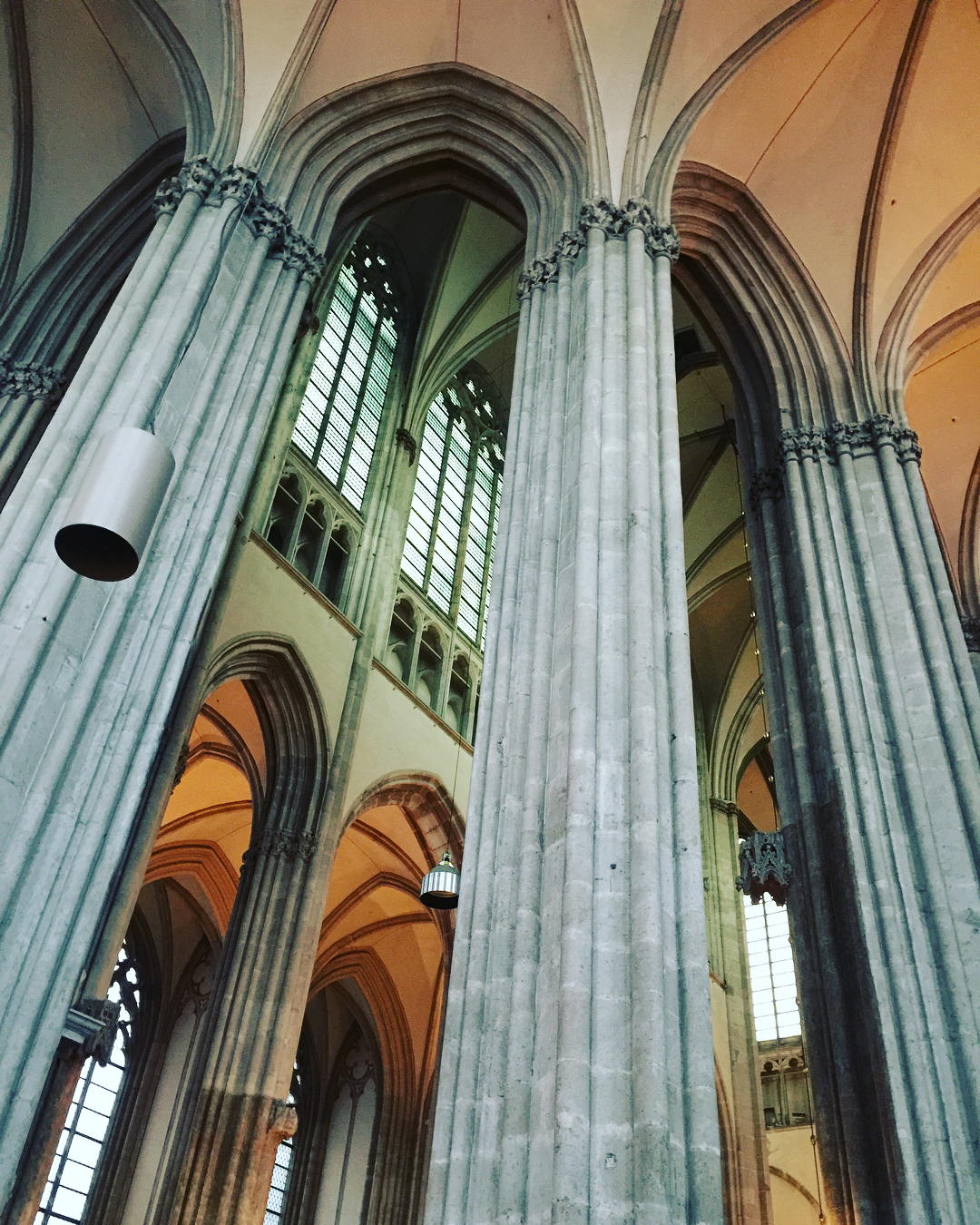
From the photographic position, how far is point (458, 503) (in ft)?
56.6

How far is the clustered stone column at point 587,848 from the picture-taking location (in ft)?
15.3

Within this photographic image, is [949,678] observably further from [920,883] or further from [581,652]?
[581,652]

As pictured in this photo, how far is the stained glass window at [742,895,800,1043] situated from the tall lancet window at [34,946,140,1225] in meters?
10.0

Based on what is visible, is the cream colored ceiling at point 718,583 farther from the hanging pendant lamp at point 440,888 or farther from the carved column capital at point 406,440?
the hanging pendant lamp at point 440,888

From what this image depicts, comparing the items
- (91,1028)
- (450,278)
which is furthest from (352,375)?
(91,1028)

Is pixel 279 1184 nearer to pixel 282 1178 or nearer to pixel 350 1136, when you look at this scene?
pixel 282 1178

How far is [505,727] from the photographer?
6426 mm

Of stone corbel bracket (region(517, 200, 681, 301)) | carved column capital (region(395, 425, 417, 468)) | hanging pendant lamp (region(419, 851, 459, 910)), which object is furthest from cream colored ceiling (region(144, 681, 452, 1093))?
stone corbel bracket (region(517, 200, 681, 301))

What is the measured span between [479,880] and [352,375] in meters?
10.8

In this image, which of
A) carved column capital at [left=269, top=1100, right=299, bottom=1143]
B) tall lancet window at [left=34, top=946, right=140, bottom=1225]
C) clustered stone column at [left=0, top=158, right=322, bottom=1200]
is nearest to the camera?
clustered stone column at [left=0, top=158, right=322, bottom=1200]

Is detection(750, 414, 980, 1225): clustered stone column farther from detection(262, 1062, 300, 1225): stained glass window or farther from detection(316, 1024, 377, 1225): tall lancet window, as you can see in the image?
detection(262, 1062, 300, 1225): stained glass window

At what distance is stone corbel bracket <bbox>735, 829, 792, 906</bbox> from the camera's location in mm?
8266

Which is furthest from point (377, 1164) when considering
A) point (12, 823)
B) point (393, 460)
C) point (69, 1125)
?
point (12, 823)

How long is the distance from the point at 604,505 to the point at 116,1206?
12.7 metres
